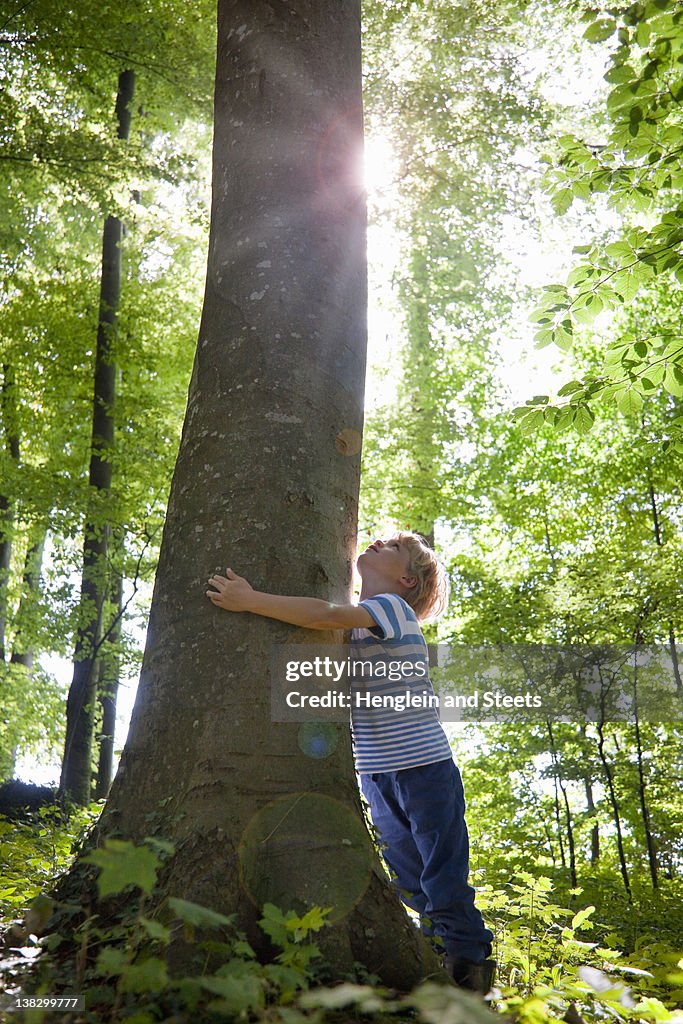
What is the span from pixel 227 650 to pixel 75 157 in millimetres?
7602

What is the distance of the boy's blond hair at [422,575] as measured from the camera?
3564mm

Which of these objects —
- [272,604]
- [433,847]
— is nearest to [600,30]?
[272,604]

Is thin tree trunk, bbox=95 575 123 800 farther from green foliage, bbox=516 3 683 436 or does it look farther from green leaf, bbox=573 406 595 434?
green foliage, bbox=516 3 683 436

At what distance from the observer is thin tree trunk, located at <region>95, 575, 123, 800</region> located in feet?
34.1

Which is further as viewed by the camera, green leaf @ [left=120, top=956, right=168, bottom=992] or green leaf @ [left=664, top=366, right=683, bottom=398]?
green leaf @ [left=664, top=366, right=683, bottom=398]

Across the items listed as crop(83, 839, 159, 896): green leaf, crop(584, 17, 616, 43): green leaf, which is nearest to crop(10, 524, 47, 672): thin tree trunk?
crop(584, 17, 616, 43): green leaf

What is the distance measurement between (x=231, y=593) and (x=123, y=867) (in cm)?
105

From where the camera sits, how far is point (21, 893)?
9.49 feet

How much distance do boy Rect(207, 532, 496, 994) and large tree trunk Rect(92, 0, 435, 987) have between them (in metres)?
0.36

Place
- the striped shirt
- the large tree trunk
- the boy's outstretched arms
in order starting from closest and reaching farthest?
the large tree trunk < the boy's outstretched arms < the striped shirt

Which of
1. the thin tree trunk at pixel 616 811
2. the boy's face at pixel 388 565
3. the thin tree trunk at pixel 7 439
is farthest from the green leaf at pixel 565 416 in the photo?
the thin tree trunk at pixel 7 439

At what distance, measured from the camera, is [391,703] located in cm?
303

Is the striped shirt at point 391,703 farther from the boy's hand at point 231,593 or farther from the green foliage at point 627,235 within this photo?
the green foliage at point 627,235

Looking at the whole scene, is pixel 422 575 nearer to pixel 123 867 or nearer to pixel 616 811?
pixel 123 867
